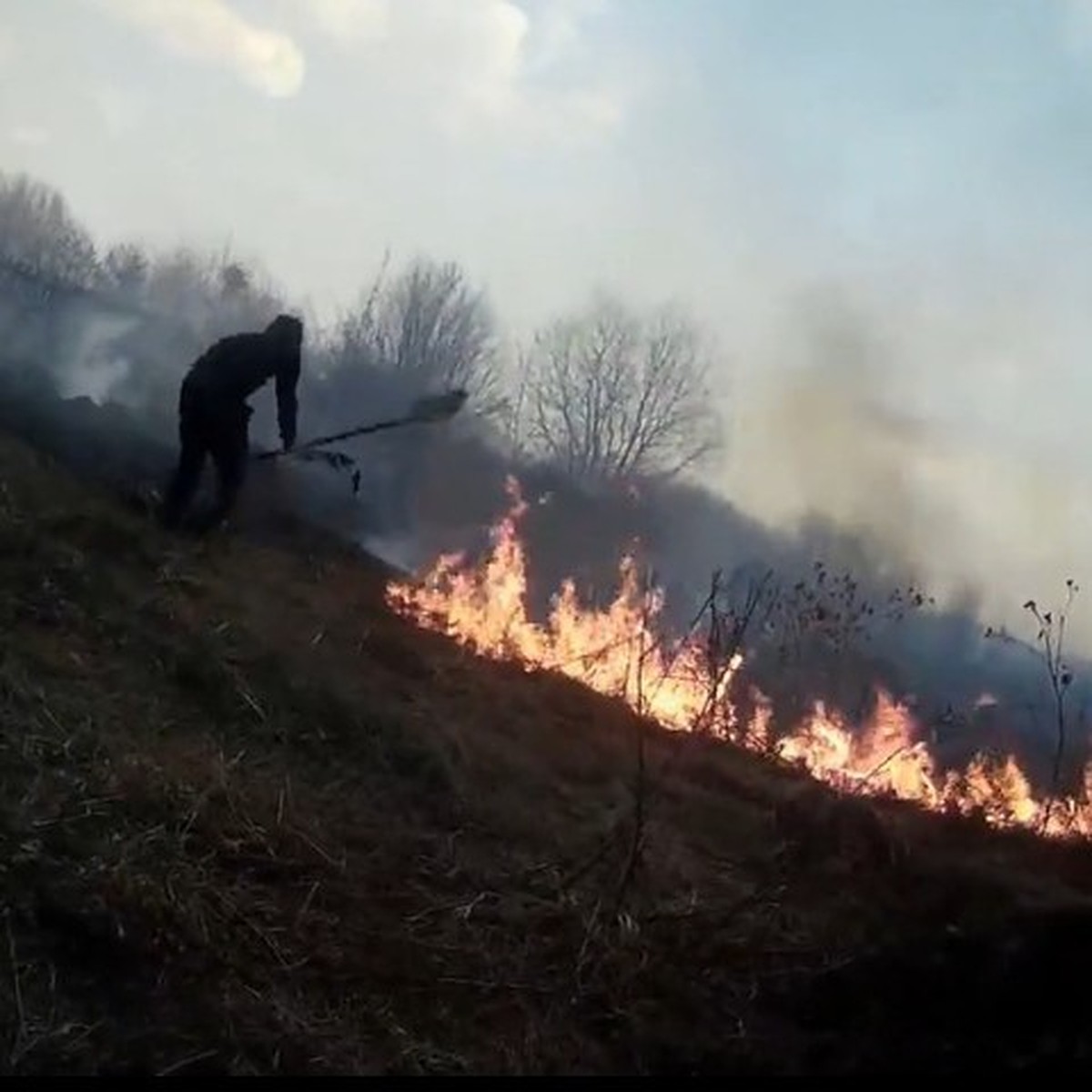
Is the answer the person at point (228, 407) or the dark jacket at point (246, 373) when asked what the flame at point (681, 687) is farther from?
the dark jacket at point (246, 373)

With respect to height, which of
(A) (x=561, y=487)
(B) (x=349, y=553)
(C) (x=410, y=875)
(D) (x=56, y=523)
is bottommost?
(C) (x=410, y=875)

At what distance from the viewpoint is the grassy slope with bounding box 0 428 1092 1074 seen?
5703 millimetres

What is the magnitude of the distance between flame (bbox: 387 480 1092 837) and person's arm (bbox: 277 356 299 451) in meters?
2.30

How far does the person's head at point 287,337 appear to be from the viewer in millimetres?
11867

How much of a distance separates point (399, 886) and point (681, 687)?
787 cm

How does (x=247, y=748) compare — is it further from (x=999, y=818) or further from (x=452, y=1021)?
(x=999, y=818)

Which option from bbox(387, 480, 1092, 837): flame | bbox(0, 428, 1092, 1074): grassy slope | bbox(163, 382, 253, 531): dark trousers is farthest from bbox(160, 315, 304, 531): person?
bbox(387, 480, 1092, 837): flame

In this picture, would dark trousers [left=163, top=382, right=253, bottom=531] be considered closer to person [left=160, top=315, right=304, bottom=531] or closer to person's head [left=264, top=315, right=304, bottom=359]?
person [left=160, top=315, right=304, bottom=531]

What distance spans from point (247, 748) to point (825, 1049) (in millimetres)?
3861

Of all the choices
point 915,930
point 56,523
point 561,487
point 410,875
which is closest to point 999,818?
point 915,930

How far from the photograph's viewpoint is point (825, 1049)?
20.5 ft

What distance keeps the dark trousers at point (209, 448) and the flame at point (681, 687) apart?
2279 millimetres

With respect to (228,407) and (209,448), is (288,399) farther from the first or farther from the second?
(209,448)

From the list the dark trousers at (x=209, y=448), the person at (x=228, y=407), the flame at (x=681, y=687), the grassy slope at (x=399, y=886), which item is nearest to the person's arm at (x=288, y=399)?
the person at (x=228, y=407)
